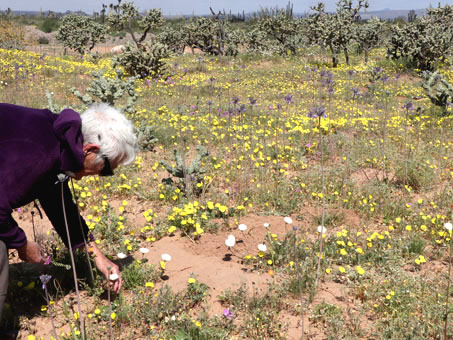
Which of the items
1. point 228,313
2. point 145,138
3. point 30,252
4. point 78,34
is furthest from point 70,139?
point 78,34

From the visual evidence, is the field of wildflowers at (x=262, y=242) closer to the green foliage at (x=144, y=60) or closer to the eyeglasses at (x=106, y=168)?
the eyeglasses at (x=106, y=168)

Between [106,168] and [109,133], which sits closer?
[109,133]

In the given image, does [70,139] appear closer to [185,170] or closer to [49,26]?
[185,170]

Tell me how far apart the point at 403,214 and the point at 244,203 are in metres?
1.83

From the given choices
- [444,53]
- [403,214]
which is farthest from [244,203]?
[444,53]

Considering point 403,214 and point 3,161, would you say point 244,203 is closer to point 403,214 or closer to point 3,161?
point 403,214

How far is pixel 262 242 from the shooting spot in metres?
3.93

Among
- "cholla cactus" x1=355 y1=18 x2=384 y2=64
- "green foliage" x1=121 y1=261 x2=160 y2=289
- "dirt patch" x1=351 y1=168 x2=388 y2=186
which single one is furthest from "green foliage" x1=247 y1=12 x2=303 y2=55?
"green foliage" x1=121 y1=261 x2=160 y2=289

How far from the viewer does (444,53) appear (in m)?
14.9

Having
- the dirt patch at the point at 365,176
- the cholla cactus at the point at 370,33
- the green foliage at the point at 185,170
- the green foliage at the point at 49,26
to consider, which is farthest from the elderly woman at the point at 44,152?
the green foliage at the point at 49,26

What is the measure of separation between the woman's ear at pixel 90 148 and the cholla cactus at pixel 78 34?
2775cm

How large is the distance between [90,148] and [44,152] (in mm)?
267

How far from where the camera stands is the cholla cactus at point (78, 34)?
2891 centimetres

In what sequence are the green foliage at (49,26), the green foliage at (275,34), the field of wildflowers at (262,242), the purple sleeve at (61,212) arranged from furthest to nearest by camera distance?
the green foliage at (49,26), the green foliage at (275,34), the field of wildflowers at (262,242), the purple sleeve at (61,212)
